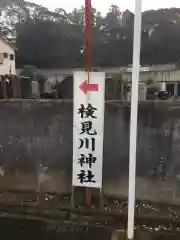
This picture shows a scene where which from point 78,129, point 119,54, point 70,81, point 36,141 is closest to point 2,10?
point 119,54

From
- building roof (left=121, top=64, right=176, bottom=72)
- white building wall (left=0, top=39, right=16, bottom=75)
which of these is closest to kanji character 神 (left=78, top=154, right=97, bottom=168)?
building roof (left=121, top=64, right=176, bottom=72)

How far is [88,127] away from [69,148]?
688mm

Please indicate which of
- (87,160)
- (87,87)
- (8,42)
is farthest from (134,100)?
(8,42)

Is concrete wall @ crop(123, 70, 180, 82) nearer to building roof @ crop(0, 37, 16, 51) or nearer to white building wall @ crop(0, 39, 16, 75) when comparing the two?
white building wall @ crop(0, 39, 16, 75)

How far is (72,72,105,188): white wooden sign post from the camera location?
8.61ft

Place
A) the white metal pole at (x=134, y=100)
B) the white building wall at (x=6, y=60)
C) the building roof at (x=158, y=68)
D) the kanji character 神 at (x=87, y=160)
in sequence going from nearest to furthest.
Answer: the white metal pole at (x=134, y=100)
the kanji character 神 at (x=87, y=160)
the building roof at (x=158, y=68)
the white building wall at (x=6, y=60)

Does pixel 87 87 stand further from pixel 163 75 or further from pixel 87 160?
pixel 163 75

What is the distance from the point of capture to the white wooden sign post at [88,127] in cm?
262

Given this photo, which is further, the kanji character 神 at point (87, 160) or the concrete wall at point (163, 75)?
the concrete wall at point (163, 75)

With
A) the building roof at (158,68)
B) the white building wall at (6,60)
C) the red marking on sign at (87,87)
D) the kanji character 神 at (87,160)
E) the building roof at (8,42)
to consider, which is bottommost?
the kanji character 神 at (87,160)

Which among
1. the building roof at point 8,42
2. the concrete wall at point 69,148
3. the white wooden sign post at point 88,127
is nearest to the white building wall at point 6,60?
the building roof at point 8,42

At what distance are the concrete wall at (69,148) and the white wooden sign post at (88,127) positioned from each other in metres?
0.49

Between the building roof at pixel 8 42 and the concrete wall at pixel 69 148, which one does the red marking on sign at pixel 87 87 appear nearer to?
the concrete wall at pixel 69 148

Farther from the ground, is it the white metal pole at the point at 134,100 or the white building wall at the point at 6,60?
the white building wall at the point at 6,60
